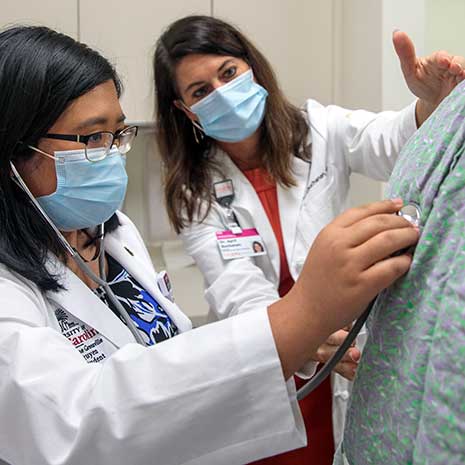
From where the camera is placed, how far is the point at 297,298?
0.59m

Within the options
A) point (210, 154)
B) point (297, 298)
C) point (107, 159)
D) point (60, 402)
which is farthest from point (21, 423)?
point (210, 154)

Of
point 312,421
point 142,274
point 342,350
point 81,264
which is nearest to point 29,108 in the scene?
point 81,264

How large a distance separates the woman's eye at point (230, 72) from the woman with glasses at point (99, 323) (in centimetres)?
60

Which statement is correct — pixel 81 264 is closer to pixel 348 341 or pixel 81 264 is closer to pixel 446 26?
pixel 348 341

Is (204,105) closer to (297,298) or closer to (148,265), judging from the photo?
(148,265)

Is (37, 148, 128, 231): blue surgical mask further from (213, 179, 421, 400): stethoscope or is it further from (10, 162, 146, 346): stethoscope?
(213, 179, 421, 400): stethoscope

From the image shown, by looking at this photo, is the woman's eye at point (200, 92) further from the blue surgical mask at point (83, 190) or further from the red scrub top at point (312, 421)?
the blue surgical mask at point (83, 190)

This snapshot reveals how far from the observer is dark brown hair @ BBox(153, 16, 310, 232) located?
1527mm

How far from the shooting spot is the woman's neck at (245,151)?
1.67 metres

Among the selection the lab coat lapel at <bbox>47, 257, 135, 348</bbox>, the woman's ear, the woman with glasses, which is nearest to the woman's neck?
the woman's ear

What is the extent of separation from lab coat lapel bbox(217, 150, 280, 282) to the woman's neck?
0.06 meters

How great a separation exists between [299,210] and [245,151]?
0.28 meters

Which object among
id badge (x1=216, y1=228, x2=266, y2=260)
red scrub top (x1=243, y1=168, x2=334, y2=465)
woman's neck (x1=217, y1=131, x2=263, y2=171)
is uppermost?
woman's neck (x1=217, y1=131, x2=263, y2=171)

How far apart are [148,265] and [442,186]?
2.58 ft
